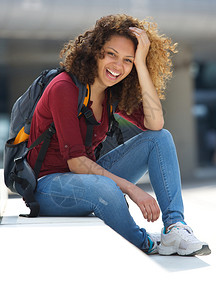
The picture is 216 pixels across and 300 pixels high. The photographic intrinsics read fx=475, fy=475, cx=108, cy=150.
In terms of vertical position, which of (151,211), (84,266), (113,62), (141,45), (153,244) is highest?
(141,45)

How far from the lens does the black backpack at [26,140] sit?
2.78m

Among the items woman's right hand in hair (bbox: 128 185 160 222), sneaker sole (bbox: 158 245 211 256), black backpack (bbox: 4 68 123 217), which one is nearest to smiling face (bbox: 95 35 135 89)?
black backpack (bbox: 4 68 123 217)

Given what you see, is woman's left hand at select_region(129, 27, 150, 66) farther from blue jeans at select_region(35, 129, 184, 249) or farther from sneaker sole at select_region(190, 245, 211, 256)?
sneaker sole at select_region(190, 245, 211, 256)

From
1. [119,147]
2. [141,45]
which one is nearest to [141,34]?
[141,45]

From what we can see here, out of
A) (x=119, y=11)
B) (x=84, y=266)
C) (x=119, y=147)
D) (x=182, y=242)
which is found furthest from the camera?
(x=119, y=11)

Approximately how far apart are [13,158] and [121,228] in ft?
2.58

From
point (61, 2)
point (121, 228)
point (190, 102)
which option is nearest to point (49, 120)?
point (121, 228)

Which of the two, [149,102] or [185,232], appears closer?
[185,232]

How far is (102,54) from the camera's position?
9.72 ft

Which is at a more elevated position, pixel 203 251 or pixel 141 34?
pixel 141 34

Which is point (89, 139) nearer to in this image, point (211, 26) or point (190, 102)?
point (211, 26)

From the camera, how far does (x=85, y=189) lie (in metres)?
2.69

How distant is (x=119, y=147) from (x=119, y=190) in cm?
54

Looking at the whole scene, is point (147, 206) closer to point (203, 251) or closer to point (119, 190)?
point (119, 190)
